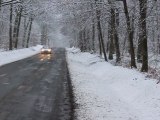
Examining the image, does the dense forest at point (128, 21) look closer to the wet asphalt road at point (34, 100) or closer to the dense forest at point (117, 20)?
the dense forest at point (117, 20)

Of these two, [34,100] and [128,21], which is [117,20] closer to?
[128,21]

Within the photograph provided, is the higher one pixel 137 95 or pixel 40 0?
pixel 40 0

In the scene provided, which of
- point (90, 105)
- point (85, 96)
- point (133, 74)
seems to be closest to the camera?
point (90, 105)

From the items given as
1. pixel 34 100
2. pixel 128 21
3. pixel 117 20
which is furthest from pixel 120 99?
pixel 117 20

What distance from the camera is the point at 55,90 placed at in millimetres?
15266

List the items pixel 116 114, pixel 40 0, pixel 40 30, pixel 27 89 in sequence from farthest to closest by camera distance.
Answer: pixel 40 30 → pixel 40 0 → pixel 27 89 → pixel 116 114

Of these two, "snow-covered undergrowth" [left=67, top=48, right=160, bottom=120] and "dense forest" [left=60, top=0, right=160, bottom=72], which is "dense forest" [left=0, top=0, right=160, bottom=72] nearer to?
"dense forest" [left=60, top=0, right=160, bottom=72]

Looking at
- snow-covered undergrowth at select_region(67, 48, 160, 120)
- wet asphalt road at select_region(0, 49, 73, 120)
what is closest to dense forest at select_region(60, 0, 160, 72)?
snow-covered undergrowth at select_region(67, 48, 160, 120)

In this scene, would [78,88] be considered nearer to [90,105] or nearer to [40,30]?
[90,105]

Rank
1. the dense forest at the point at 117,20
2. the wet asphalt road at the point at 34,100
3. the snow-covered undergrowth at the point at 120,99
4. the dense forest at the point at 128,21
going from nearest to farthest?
the wet asphalt road at the point at 34,100
the snow-covered undergrowth at the point at 120,99
the dense forest at the point at 128,21
the dense forest at the point at 117,20

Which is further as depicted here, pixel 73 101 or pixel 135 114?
pixel 73 101

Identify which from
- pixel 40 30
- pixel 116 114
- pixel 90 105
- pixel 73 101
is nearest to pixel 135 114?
pixel 116 114

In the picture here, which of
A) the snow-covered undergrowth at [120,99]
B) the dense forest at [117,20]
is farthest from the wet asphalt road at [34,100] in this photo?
the dense forest at [117,20]

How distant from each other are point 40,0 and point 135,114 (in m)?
35.5
